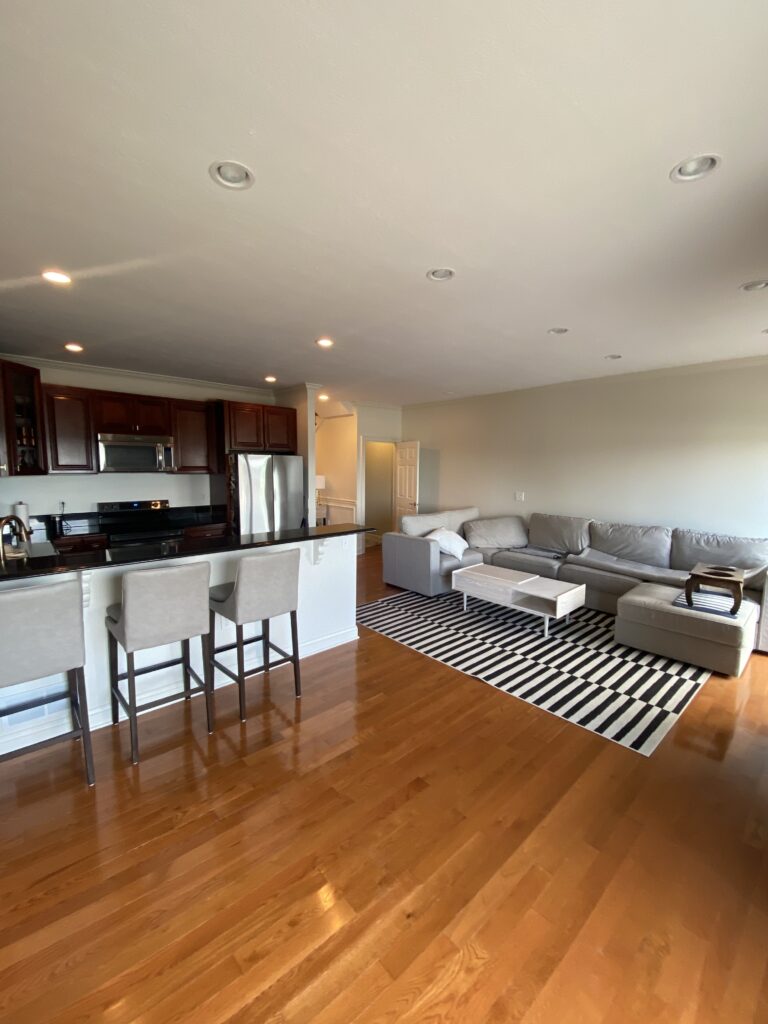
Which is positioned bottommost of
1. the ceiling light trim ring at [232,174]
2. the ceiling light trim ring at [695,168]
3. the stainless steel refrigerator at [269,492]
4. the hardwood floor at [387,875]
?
the hardwood floor at [387,875]

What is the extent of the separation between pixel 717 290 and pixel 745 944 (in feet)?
9.98

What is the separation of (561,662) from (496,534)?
249 centimetres

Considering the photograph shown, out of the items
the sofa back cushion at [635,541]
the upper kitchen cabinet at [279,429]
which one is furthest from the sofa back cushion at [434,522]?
the upper kitchen cabinet at [279,429]

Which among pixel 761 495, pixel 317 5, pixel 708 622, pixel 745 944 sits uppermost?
pixel 317 5

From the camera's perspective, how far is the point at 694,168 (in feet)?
4.69

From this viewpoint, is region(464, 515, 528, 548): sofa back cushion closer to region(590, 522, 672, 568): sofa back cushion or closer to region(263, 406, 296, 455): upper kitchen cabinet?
region(590, 522, 672, 568): sofa back cushion

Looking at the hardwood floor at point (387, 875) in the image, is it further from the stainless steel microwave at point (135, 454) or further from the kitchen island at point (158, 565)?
the stainless steel microwave at point (135, 454)

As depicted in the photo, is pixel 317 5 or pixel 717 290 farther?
pixel 717 290

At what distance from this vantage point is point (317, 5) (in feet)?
3.03

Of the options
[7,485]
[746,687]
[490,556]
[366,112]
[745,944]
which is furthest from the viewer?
[490,556]

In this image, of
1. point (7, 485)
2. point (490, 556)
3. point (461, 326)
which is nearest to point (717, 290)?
point (461, 326)

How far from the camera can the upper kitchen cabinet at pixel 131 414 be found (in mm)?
4375

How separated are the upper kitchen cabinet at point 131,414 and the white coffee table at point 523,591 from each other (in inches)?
146

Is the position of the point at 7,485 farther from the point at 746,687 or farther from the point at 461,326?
the point at 746,687
